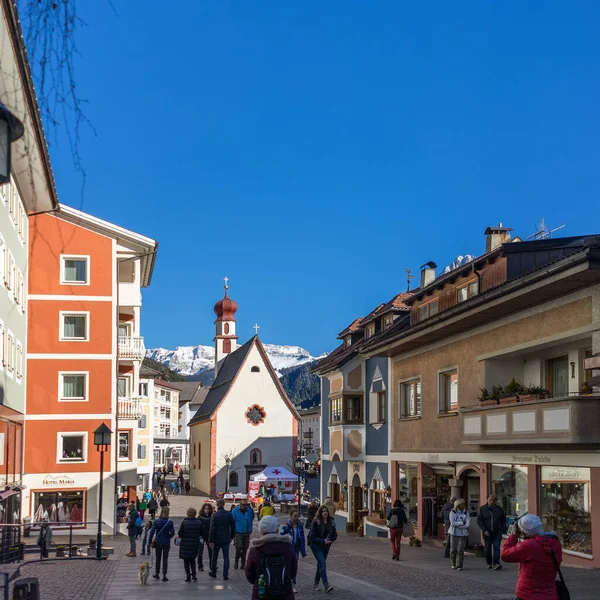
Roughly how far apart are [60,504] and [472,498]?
19.1 metres

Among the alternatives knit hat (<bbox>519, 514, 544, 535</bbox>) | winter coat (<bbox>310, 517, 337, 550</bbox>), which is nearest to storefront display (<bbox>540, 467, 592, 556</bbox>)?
winter coat (<bbox>310, 517, 337, 550</bbox>)

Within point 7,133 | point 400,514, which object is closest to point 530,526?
point 7,133

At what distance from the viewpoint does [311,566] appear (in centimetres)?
2297

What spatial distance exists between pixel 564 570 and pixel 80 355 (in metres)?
24.8

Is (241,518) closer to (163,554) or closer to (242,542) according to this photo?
(242,542)

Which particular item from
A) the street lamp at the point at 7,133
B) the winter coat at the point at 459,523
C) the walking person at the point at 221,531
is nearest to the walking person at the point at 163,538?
the walking person at the point at 221,531

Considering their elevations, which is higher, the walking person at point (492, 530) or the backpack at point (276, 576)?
the backpack at point (276, 576)

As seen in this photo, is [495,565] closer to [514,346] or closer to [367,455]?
[514,346]

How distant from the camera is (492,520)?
21125 millimetres

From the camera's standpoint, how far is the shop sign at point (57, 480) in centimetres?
3875

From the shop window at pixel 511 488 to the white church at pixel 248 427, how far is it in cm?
5718

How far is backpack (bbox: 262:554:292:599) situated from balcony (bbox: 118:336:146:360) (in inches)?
1370

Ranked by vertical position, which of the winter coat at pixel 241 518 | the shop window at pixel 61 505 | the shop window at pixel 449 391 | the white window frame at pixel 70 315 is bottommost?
the shop window at pixel 61 505

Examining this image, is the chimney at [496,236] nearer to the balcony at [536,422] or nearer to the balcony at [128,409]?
the balcony at [536,422]
